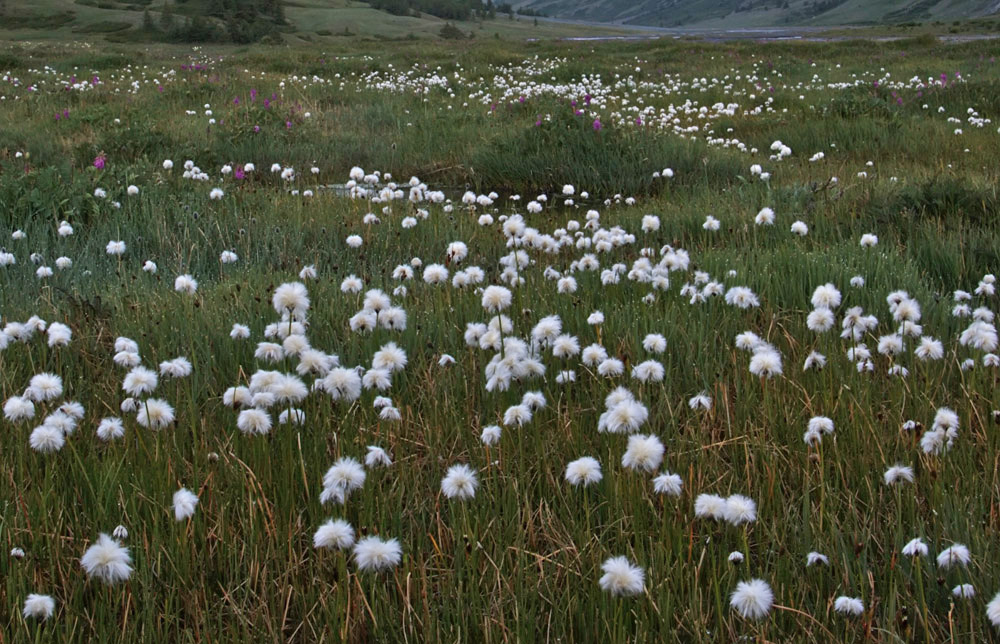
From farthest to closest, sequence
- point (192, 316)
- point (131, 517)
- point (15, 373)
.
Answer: point (192, 316)
point (15, 373)
point (131, 517)

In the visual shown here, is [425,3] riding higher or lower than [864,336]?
higher

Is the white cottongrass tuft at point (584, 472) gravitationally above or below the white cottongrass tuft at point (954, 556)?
above

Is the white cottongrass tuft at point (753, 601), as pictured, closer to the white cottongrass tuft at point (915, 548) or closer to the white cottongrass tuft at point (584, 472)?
the white cottongrass tuft at point (915, 548)

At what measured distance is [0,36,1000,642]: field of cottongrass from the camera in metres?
1.77

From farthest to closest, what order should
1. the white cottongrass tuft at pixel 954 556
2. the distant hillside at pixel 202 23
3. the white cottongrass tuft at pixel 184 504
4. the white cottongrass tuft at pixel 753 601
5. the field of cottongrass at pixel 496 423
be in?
the distant hillside at pixel 202 23, the white cottongrass tuft at pixel 184 504, the field of cottongrass at pixel 496 423, the white cottongrass tuft at pixel 954 556, the white cottongrass tuft at pixel 753 601

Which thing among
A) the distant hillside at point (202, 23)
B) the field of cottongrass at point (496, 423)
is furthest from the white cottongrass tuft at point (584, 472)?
the distant hillside at point (202, 23)

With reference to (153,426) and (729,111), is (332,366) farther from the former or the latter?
(729,111)

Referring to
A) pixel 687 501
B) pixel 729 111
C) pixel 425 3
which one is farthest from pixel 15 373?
pixel 425 3

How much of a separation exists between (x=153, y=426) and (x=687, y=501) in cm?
159

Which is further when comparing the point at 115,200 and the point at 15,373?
the point at 115,200

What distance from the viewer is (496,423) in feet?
8.59

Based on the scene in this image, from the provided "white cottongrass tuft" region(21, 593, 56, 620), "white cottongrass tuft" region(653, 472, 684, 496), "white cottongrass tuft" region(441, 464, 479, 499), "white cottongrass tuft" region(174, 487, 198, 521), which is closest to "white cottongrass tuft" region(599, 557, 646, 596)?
"white cottongrass tuft" region(653, 472, 684, 496)

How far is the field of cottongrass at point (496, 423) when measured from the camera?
5.81ft

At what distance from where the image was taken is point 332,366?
9.37ft
